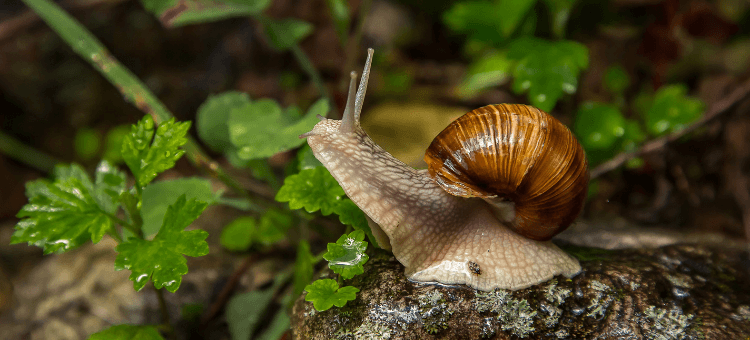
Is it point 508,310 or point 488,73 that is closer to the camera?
point 508,310

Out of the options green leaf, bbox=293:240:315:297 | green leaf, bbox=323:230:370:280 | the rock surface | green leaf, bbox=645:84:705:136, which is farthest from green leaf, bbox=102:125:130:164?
green leaf, bbox=645:84:705:136

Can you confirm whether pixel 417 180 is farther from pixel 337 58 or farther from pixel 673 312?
pixel 337 58

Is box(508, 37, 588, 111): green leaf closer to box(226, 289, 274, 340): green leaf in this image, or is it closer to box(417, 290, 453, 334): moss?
box(417, 290, 453, 334): moss

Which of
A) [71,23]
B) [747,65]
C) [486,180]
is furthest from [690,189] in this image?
[71,23]

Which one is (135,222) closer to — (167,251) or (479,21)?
(167,251)

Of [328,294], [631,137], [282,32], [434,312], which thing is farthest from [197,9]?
[631,137]

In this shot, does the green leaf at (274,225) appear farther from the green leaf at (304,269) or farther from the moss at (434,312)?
the moss at (434,312)
